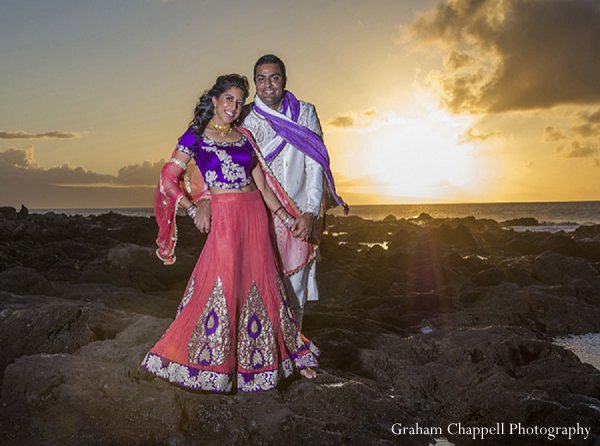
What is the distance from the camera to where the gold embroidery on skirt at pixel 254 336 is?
3777 mm

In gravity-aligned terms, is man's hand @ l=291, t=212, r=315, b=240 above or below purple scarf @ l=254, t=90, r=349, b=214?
below

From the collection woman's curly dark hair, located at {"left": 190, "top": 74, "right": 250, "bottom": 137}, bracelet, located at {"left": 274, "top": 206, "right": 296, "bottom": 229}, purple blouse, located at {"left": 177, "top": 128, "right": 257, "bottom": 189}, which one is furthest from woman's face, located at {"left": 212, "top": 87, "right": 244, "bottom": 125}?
bracelet, located at {"left": 274, "top": 206, "right": 296, "bottom": 229}

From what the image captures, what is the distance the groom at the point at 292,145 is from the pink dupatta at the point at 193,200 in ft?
0.37

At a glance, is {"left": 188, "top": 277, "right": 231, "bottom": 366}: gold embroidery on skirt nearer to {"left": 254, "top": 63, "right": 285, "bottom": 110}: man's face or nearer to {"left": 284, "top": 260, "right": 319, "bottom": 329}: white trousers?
{"left": 284, "top": 260, "right": 319, "bottom": 329}: white trousers

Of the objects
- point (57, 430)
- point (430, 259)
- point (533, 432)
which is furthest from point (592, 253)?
point (57, 430)

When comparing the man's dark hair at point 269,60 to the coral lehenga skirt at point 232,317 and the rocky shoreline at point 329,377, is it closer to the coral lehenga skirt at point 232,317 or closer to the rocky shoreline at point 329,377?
the coral lehenga skirt at point 232,317

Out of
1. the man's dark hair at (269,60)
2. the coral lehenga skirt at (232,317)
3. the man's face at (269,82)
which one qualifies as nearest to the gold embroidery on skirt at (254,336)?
the coral lehenga skirt at (232,317)

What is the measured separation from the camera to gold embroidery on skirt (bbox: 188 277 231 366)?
3666mm

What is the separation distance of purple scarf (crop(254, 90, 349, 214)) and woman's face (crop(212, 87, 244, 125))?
0.46 metres

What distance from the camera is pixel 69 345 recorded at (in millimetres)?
4605

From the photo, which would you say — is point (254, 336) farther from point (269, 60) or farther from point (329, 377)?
point (269, 60)

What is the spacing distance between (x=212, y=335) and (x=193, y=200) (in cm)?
102

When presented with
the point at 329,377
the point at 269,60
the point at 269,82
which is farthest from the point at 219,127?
the point at 329,377

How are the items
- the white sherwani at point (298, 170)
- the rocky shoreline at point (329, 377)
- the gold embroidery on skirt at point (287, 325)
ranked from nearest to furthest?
the rocky shoreline at point (329, 377), the gold embroidery on skirt at point (287, 325), the white sherwani at point (298, 170)
